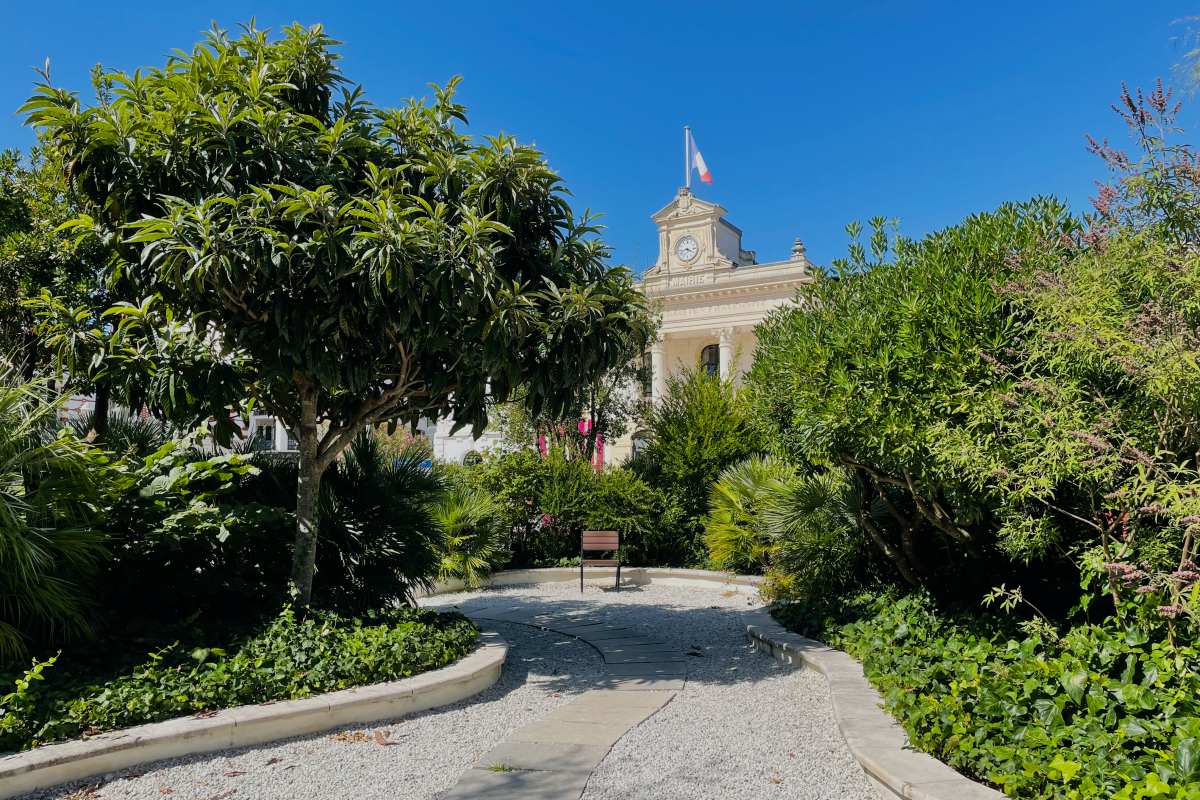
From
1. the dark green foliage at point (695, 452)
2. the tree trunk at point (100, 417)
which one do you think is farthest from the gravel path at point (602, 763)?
the dark green foliage at point (695, 452)

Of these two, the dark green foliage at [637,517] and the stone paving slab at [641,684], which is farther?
the dark green foliage at [637,517]

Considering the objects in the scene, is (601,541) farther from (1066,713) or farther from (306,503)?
(1066,713)

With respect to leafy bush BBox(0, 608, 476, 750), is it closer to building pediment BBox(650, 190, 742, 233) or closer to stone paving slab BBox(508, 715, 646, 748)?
stone paving slab BBox(508, 715, 646, 748)

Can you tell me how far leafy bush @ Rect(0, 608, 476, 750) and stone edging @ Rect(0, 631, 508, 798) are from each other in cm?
10

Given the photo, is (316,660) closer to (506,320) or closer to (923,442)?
(506,320)

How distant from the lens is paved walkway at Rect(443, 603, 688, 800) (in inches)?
156

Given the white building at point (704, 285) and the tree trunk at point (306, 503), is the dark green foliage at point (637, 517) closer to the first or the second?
the tree trunk at point (306, 503)

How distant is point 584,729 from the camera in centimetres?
489

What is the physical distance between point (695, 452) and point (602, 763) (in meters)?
10.5

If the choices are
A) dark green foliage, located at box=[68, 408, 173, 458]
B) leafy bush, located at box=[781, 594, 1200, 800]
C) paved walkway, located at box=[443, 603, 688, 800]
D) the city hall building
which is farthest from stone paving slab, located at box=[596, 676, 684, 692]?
the city hall building

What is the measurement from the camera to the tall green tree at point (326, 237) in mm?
5168

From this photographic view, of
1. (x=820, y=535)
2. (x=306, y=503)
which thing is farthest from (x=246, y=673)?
(x=820, y=535)

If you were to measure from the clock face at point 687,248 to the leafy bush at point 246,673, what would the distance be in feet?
113

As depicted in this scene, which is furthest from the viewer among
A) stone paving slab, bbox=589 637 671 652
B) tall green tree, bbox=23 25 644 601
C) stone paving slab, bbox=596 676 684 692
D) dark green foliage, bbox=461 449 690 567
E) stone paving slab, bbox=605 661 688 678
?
dark green foliage, bbox=461 449 690 567
